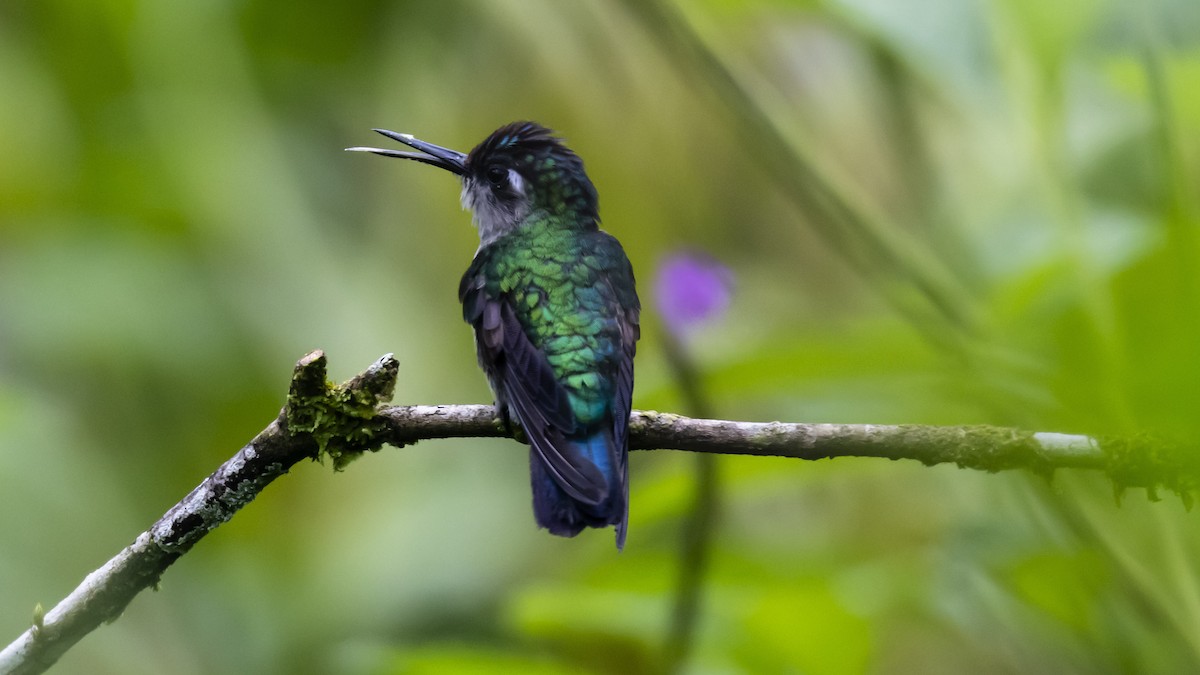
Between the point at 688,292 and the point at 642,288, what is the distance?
617 mm

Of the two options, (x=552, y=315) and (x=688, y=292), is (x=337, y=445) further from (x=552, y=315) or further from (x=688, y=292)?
(x=688, y=292)

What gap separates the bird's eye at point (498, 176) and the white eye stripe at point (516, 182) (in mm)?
17

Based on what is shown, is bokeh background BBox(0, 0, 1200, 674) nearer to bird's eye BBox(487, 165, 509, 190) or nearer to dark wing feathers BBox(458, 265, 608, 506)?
dark wing feathers BBox(458, 265, 608, 506)

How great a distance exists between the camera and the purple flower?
2445mm

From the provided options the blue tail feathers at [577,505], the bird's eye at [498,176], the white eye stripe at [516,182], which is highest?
the bird's eye at [498,176]

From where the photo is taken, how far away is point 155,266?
4992mm

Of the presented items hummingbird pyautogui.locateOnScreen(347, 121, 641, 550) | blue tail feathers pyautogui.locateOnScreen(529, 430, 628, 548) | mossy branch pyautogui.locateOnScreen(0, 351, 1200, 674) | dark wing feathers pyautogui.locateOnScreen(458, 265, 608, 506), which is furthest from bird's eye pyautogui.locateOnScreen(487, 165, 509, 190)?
mossy branch pyautogui.locateOnScreen(0, 351, 1200, 674)

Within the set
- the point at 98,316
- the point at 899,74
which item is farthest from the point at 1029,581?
the point at 98,316

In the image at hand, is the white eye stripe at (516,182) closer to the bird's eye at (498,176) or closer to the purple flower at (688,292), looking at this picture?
the bird's eye at (498,176)

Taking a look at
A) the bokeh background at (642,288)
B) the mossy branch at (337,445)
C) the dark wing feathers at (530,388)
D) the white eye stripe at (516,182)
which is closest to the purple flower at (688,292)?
the bokeh background at (642,288)

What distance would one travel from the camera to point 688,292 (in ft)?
8.50

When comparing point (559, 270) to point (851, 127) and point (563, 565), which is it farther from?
point (851, 127)

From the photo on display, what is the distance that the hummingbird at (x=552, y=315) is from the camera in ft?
6.78

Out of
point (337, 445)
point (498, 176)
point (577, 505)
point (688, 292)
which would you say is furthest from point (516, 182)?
point (337, 445)
